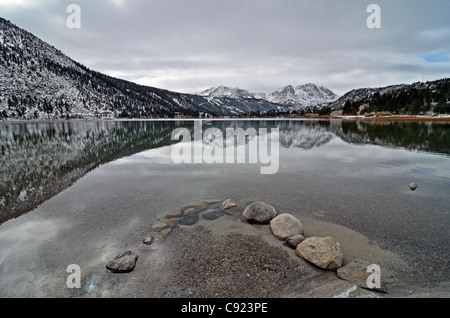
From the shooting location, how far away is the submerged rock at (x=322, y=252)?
7785 mm

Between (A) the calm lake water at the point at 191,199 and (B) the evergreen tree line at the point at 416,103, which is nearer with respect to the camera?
(A) the calm lake water at the point at 191,199

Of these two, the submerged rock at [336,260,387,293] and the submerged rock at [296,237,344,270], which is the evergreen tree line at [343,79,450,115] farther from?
the submerged rock at [336,260,387,293]

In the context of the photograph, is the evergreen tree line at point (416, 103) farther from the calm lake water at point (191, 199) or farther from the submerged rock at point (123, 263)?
the submerged rock at point (123, 263)

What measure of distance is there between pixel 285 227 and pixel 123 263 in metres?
6.64

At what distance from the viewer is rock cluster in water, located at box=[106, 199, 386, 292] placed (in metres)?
7.59

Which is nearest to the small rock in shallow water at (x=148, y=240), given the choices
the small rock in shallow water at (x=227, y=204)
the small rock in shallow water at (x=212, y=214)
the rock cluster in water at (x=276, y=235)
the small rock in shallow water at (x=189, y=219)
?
the rock cluster in water at (x=276, y=235)

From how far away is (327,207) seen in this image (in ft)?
42.3

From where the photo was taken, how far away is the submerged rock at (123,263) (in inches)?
299

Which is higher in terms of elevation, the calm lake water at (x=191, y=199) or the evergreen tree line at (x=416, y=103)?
the evergreen tree line at (x=416, y=103)

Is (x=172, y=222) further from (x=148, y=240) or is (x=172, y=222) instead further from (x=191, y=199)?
(x=191, y=199)

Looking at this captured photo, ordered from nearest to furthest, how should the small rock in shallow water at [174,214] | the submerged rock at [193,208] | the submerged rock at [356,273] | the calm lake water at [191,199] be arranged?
the submerged rock at [356,273]
the calm lake water at [191,199]
the small rock in shallow water at [174,214]
the submerged rock at [193,208]

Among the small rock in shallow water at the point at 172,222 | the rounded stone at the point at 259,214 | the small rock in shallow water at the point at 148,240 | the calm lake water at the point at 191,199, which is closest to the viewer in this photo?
the calm lake water at the point at 191,199

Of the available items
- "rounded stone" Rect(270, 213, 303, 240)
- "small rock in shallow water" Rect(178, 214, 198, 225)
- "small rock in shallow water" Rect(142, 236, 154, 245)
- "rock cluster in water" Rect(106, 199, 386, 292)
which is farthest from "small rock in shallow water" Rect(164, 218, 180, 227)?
"rounded stone" Rect(270, 213, 303, 240)

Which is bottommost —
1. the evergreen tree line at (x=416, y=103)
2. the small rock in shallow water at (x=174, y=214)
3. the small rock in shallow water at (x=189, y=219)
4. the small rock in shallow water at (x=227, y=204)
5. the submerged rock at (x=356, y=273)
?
the submerged rock at (x=356, y=273)
